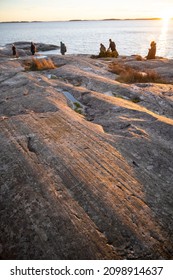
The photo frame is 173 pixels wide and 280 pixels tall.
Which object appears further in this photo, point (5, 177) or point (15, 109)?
point (15, 109)

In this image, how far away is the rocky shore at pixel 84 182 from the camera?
4.36 meters

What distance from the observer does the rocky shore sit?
171 inches

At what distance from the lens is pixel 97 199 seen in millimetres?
5168

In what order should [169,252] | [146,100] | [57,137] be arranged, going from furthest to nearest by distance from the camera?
[146,100]
[57,137]
[169,252]

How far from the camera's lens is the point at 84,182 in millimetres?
5582

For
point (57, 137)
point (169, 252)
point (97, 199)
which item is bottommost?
point (169, 252)

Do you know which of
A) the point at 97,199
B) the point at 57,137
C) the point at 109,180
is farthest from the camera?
the point at 57,137

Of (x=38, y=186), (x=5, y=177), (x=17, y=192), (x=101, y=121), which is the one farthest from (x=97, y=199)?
(x=101, y=121)

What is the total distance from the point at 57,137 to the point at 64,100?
3769 mm

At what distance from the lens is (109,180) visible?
18.6ft

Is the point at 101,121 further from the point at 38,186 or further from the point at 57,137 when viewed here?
the point at 38,186

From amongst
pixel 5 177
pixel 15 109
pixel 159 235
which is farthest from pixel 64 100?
pixel 159 235

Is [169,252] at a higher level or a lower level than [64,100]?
lower

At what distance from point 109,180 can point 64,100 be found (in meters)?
5.88
